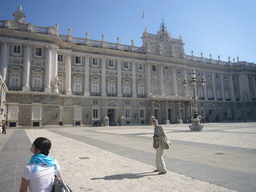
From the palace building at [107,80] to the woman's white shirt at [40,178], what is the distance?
101 feet

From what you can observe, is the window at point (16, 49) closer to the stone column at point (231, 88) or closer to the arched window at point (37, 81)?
the arched window at point (37, 81)

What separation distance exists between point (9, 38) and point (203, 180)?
113 ft

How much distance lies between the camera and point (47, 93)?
31.4 m

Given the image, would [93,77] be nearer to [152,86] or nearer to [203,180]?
[152,86]

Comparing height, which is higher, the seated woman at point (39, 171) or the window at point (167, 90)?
the window at point (167, 90)

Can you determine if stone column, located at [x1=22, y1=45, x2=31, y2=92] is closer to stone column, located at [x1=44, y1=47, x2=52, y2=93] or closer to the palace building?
the palace building

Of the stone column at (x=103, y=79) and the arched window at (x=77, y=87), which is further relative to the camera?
the stone column at (x=103, y=79)

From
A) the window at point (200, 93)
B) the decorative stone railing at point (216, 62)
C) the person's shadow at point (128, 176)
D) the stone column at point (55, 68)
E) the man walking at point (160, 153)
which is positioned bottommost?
the person's shadow at point (128, 176)

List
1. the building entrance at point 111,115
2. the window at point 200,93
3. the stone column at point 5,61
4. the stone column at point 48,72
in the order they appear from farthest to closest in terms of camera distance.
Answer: the window at point 200,93, the building entrance at point 111,115, the stone column at point 48,72, the stone column at point 5,61

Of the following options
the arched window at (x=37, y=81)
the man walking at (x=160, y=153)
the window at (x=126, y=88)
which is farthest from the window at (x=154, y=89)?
the man walking at (x=160, y=153)

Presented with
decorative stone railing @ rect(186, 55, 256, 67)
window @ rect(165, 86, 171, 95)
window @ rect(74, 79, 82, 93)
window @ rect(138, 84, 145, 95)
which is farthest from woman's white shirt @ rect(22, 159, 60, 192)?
decorative stone railing @ rect(186, 55, 256, 67)

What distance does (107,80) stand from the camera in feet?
126

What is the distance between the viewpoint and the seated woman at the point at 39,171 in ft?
8.27

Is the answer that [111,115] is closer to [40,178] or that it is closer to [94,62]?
[94,62]
